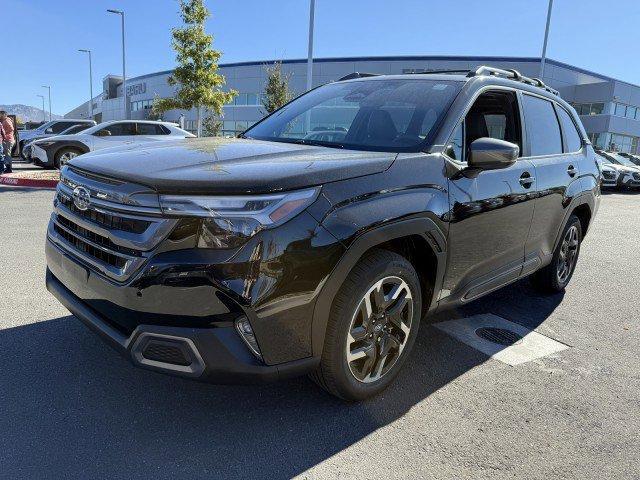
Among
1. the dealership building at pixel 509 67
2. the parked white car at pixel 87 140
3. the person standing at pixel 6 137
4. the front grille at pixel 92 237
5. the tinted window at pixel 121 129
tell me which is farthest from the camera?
the dealership building at pixel 509 67

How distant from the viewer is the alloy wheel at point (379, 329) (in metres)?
2.51

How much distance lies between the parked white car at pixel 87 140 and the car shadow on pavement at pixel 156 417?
11.3 metres

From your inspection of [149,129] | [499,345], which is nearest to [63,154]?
[149,129]

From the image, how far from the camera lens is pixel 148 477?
6.82ft

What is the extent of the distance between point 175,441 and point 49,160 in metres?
13.7

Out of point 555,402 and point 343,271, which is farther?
point 555,402

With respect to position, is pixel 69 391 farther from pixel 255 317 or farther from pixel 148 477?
pixel 255 317

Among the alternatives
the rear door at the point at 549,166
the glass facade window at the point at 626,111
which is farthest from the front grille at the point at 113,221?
the glass facade window at the point at 626,111

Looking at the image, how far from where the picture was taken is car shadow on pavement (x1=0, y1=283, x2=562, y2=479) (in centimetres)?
216

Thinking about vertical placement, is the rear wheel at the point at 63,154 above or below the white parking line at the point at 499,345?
above

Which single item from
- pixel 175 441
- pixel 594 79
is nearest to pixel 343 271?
pixel 175 441

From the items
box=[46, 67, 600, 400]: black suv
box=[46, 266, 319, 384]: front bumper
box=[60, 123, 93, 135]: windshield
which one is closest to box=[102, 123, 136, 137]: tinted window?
box=[60, 123, 93, 135]: windshield

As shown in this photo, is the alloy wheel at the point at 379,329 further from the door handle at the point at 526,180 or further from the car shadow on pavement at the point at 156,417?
the door handle at the point at 526,180

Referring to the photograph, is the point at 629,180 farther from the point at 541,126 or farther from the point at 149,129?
the point at 541,126
